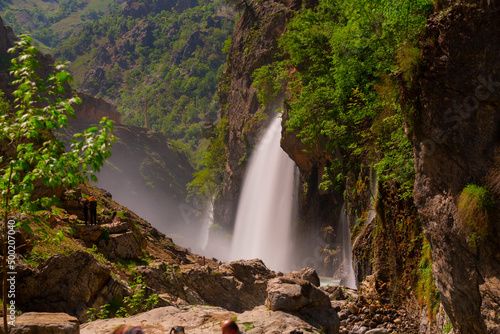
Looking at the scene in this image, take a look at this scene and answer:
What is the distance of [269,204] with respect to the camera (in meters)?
34.6

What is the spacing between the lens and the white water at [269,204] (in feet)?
105

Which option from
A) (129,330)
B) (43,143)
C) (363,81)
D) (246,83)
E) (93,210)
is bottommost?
(129,330)

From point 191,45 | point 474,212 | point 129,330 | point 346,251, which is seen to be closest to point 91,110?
point 346,251

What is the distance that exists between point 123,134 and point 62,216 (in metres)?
75.9

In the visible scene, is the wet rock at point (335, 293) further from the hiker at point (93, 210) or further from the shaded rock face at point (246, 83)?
the shaded rock face at point (246, 83)

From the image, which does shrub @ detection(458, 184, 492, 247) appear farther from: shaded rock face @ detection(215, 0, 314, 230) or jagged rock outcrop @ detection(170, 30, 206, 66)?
jagged rock outcrop @ detection(170, 30, 206, 66)

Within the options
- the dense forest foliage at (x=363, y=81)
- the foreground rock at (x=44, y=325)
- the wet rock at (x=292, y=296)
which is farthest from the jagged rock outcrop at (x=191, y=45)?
the foreground rock at (x=44, y=325)

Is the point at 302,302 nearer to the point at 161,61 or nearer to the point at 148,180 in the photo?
the point at 148,180

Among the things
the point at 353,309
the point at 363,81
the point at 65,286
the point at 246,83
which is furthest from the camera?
the point at 246,83

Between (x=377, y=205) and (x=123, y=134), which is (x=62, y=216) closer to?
(x=377, y=205)

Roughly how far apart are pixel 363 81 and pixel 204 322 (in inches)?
448

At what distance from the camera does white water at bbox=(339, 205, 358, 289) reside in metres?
19.9

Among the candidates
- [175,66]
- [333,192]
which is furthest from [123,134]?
[333,192]

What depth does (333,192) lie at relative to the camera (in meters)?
25.8
